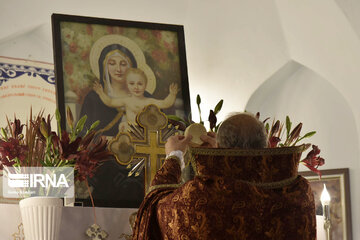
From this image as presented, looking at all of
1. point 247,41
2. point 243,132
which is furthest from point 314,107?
point 243,132

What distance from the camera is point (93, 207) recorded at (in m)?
3.42

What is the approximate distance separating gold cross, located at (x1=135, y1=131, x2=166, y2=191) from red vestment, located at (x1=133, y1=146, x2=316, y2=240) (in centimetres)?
122

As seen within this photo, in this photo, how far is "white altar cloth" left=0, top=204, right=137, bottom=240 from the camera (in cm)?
330

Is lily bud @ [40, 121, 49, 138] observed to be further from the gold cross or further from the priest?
the priest

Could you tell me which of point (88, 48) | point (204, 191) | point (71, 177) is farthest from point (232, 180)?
point (88, 48)

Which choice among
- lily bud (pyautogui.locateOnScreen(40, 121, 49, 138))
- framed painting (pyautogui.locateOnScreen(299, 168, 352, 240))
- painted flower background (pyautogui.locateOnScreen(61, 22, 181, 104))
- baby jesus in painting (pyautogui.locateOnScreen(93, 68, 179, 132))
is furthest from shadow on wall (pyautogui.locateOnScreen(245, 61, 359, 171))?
lily bud (pyautogui.locateOnScreen(40, 121, 49, 138))

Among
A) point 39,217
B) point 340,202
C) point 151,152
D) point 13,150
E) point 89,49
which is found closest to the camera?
point 39,217

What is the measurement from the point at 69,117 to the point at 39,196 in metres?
0.46

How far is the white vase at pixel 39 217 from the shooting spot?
313 centimetres

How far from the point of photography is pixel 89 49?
13.6 ft

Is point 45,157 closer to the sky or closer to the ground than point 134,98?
closer to the ground

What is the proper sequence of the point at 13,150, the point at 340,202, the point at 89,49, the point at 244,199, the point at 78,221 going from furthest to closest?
1. the point at 340,202
2. the point at 89,49
3. the point at 78,221
4. the point at 13,150
5. the point at 244,199

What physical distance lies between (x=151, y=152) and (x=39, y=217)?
→ 0.99 metres

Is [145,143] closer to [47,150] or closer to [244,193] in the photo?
[47,150]
